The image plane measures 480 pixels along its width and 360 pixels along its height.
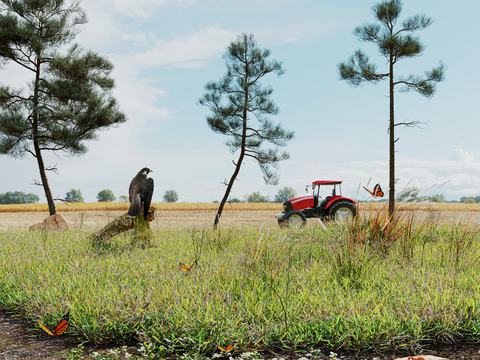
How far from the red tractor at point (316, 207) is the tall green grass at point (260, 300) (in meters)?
5.82

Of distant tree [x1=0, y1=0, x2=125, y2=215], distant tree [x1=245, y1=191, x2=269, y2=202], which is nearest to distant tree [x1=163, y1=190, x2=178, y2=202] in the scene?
distant tree [x1=245, y1=191, x2=269, y2=202]

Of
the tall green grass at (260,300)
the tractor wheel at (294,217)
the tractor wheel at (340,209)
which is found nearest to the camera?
the tall green grass at (260,300)

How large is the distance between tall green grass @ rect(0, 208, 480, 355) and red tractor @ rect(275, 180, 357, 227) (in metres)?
5.82

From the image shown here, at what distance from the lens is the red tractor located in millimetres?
11273

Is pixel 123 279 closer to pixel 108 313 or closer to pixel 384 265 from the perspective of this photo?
pixel 108 313

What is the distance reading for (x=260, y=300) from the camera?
11.2 ft

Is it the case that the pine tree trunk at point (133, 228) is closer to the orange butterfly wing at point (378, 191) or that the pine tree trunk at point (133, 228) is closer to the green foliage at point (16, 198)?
the orange butterfly wing at point (378, 191)

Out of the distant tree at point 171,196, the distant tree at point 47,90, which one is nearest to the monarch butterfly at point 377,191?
the distant tree at point 47,90

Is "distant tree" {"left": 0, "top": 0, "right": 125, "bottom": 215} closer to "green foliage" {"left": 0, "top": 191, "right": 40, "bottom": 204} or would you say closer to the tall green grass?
the tall green grass

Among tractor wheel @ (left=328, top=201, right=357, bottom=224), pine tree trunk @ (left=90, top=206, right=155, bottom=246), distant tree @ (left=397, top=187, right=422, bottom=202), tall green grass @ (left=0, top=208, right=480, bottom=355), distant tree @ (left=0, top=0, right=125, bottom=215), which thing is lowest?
tall green grass @ (left=0, top=208, right=480, bottom=355)

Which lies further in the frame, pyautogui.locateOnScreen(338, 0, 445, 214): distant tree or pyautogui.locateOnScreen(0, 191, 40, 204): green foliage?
pyautogui.locateOnScreen(0, 191, 40, 204): green foliage

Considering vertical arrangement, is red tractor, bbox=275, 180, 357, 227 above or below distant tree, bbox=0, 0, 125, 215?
below

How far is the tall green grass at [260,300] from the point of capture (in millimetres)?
2994

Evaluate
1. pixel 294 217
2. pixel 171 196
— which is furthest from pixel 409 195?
pixel 171 196
